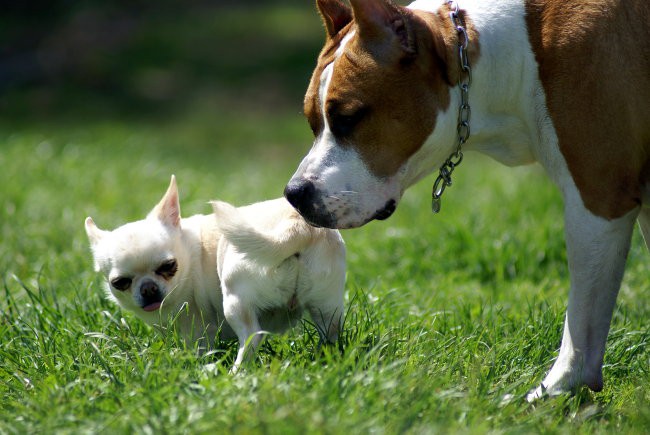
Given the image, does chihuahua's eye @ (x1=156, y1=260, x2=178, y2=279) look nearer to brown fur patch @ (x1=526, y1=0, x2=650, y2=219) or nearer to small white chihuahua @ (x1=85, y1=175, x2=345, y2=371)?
small white chihuahua @ (x1=85, y1=175, x2=345, y2=371)

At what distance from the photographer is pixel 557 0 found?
341 cm

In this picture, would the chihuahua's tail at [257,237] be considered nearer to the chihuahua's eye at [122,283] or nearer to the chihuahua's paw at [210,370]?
the chihuahua's paw at [210,370]

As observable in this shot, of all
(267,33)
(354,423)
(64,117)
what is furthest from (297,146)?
(354,423)

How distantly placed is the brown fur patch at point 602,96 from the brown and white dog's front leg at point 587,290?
6 cm

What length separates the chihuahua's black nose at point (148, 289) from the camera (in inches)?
149

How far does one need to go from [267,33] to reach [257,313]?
1289 cm

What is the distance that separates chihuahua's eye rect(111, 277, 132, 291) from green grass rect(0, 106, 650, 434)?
207 mm

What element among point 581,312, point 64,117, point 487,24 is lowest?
point 64,117

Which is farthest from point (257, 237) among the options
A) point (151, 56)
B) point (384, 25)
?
point (151, 56)

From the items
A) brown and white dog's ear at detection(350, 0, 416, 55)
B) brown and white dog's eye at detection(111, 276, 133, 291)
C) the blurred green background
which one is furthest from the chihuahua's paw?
the blurred green background

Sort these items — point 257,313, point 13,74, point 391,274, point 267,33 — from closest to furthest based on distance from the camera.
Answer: point 257,313
point 391,274
point 13,74
point 267,33

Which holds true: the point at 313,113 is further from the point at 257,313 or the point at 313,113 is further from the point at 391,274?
the point at 391,274

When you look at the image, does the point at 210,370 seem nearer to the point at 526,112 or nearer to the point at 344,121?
the point at 344,121

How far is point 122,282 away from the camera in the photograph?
3.84 meters
